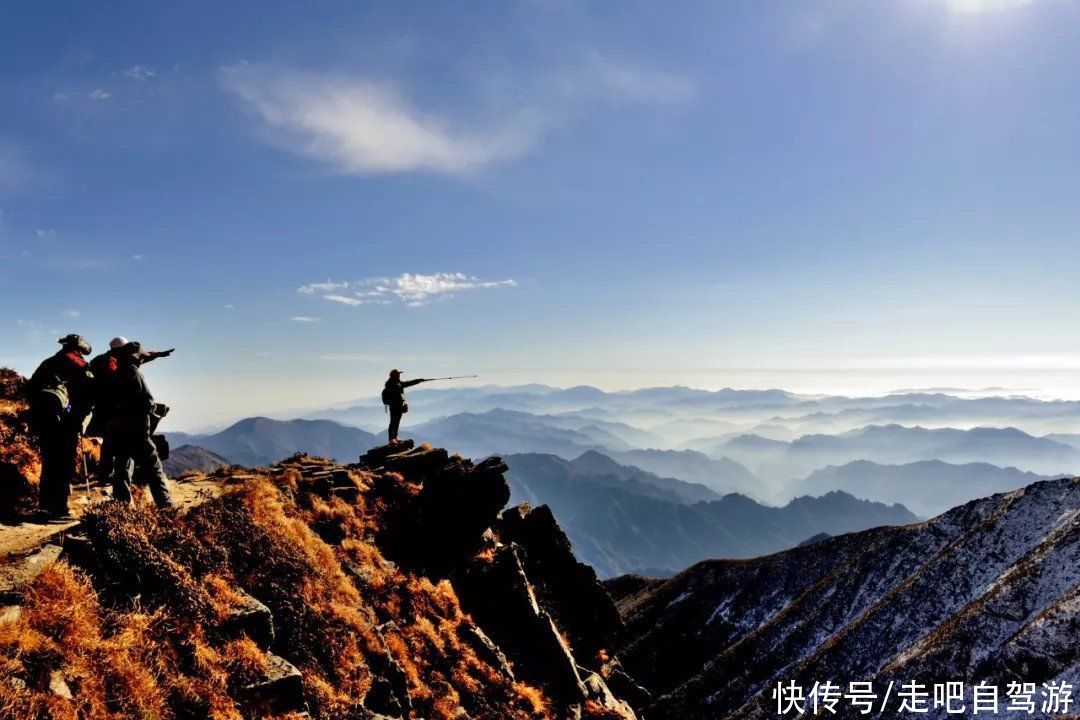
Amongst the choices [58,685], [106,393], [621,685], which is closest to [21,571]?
[58,685]

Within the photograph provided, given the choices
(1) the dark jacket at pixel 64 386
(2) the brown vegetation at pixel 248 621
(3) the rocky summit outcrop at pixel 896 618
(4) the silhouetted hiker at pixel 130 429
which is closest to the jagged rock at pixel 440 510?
(2) the brown vegetation at pixel 248 621

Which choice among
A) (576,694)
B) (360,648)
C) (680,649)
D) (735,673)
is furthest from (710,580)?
(360,648)

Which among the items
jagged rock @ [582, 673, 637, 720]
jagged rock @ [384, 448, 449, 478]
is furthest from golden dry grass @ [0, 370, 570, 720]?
jagged rock @ [582, 673, 637, 720]

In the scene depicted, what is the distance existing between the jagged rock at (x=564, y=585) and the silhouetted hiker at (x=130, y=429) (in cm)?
2069

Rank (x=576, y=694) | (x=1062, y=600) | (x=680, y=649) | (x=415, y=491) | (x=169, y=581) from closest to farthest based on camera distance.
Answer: (x=169, y=581) → (x=576, y=694) → (x=415, y=491) → (x=1062, y=600) → (x=680, y=649)

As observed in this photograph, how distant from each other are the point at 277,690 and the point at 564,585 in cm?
2403

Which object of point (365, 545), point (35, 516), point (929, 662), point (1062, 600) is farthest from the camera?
point (929, 662)

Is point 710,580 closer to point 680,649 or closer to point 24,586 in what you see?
point 680,649

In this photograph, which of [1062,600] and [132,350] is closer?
[132,350]

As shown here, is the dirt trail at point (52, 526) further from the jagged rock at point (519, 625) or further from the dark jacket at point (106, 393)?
the jagged rock at point (519, 625)

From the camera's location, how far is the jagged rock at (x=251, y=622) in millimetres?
12539

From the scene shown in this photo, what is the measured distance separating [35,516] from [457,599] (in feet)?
48.2

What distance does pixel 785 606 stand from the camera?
11331cm

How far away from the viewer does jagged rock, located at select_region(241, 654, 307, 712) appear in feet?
37.8
